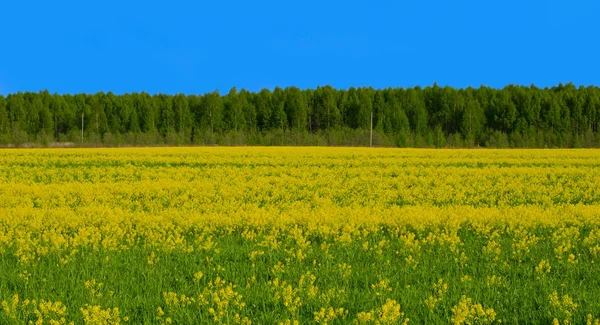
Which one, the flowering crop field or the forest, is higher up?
the forest

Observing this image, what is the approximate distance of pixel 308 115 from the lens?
9588 cm

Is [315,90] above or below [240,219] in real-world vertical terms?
above

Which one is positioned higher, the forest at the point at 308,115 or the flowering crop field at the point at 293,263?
the forest at the point at 308,115

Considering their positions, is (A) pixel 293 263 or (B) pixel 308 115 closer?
(A) pixel 293 263

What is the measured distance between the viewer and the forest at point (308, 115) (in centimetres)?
8050

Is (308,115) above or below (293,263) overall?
above

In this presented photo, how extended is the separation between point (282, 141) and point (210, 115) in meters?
19.8

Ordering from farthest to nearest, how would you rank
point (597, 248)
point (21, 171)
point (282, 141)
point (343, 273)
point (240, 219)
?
1. point (282, 141)
2. point (21, 171)
3. point (240, 219)
4. point (597, 248)
5. point (343, 273)

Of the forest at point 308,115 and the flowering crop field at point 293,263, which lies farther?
the forest at point 308,115

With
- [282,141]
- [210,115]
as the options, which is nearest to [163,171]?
[282,141]

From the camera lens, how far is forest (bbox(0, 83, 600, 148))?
264 feet

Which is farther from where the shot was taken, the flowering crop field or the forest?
the forest

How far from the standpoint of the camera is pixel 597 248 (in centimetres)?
913

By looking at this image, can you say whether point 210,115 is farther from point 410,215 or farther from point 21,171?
point 410,215
